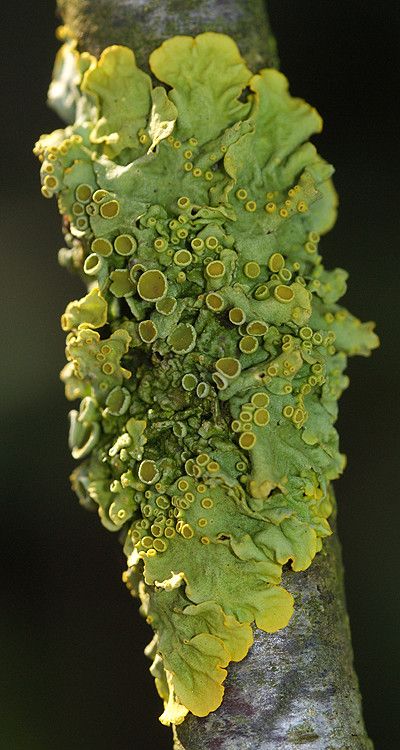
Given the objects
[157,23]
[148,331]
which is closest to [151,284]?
[148,331]

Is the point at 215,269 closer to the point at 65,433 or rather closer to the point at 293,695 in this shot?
the point at 293,695

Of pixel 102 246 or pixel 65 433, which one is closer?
pixel 102 246

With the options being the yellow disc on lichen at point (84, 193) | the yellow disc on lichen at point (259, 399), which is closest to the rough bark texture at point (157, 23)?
the yellow disc on lichen at point (84, 193)

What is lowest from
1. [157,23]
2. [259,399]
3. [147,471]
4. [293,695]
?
[293,695]

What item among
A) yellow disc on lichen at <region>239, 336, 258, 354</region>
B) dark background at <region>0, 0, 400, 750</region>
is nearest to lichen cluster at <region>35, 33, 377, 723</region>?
yellow disc on lichen at <region>239, 336, 258, 354</region>

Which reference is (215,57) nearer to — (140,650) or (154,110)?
(154,110)

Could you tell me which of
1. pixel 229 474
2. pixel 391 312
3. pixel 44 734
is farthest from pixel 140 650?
pixel 229 474

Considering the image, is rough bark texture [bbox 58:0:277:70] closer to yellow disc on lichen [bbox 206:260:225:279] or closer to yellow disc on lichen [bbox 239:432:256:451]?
yellow disc on lichen [bbox 206:260:225:279]
